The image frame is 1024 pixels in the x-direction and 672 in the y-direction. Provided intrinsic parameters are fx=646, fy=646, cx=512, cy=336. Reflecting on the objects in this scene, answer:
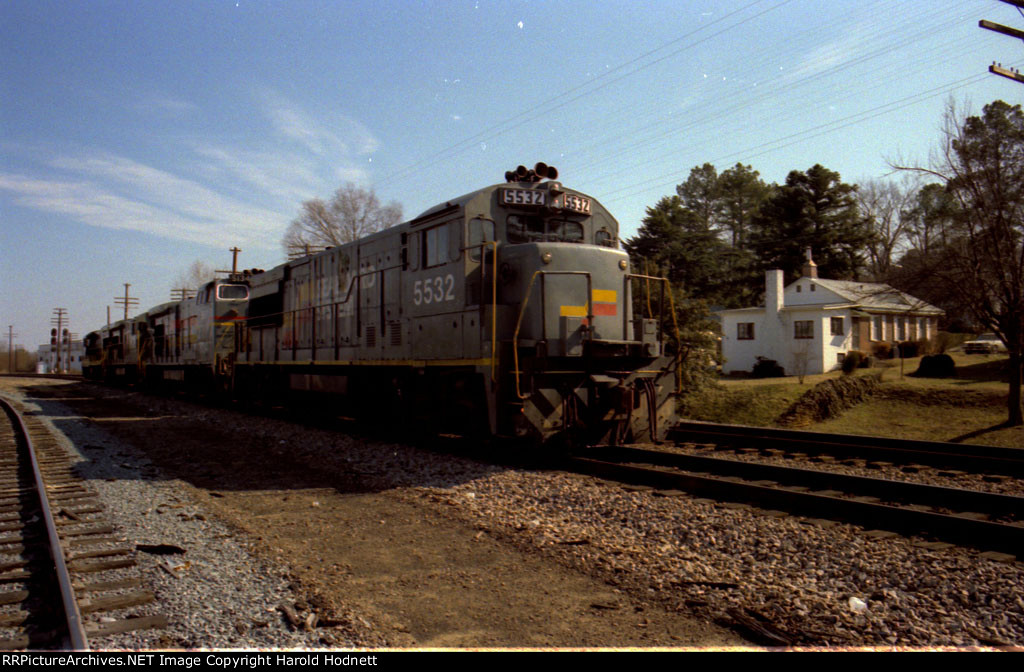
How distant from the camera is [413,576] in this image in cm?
434

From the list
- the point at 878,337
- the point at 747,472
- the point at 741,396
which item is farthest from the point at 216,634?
the point at 878,337

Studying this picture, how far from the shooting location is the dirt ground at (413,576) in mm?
3410

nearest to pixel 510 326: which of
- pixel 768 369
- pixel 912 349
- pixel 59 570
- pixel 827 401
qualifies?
pixel 59 570

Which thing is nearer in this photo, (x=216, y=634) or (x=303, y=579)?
(x=216, y=634)

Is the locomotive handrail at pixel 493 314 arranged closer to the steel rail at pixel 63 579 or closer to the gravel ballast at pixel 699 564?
the gravel ballast at pixel 699 564

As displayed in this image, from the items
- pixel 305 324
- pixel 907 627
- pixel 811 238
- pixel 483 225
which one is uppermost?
pixel 811 238

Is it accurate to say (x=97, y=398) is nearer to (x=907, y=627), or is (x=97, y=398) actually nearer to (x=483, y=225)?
(x=483, y=225)

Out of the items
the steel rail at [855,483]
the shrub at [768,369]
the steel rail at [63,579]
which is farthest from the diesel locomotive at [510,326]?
the shrub at [768,369]

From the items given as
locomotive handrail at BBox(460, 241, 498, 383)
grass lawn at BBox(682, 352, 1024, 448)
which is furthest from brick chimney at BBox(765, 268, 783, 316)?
locomotive handrail at BBox(460, 241, 498, 383)

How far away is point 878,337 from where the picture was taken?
111ft

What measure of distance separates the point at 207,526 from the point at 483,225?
4913 millimetres

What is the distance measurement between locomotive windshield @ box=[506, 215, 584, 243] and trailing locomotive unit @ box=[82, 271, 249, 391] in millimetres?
11692

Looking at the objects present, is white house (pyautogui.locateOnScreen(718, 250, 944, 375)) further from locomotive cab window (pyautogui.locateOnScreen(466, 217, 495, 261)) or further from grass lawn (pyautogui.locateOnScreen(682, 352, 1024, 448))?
locomotive cab window (pyautogui.locateOnScreen(466, 217, 495, 261))

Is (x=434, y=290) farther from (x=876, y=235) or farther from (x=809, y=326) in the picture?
(x=876, y=235)
